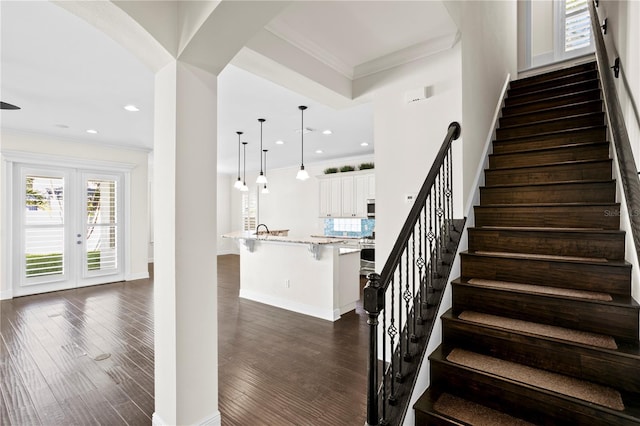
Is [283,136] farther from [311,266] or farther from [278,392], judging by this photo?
[278,392]

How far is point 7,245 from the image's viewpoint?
5.37m

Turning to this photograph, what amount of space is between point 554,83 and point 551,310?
3416 mm

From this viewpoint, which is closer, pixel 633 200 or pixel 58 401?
pixel 633 200

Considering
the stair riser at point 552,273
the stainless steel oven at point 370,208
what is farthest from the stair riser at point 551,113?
the stainless steel oven at point 370,208

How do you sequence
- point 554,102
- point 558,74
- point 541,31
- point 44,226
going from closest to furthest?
point 554,102 → point 558,74 → point 541,31 → point 44,226

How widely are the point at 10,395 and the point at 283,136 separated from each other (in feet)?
15.9

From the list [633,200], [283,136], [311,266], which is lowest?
[311,266]

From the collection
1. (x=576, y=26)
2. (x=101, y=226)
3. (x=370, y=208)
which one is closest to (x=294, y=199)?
(x=370, y=208)

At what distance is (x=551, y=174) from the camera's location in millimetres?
2705

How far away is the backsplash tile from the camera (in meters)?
7.67

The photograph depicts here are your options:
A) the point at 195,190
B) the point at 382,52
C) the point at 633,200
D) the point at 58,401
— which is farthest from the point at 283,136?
the point at 633,200

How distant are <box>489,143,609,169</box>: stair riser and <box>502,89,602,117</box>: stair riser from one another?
0.96 meters

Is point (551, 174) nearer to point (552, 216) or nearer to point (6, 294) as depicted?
point (552, 216)

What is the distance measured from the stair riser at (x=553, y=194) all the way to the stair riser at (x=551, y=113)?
120 cm
